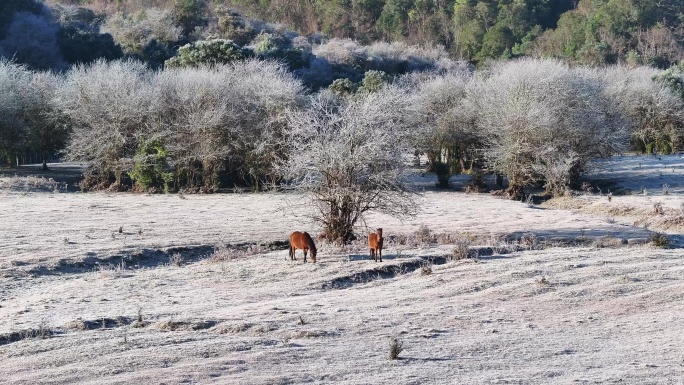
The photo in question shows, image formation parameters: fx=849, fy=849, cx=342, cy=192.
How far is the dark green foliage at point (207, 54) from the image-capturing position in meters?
51.8

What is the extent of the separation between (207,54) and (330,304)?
40.8 meters

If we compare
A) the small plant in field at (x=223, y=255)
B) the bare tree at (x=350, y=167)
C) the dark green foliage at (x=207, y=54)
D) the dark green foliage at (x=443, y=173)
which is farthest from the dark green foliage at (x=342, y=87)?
the small plant in field at (x=223, y=255)

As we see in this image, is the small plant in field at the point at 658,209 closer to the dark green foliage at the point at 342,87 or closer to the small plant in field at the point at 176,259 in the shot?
the small plant in field at the point at 176,259

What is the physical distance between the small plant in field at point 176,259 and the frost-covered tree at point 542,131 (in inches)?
786

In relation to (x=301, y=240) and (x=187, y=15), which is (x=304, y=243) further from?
(x=187, y=15)

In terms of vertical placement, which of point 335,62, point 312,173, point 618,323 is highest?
point 335,62

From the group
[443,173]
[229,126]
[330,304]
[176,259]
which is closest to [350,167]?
[176,259]

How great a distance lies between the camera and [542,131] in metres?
35.8

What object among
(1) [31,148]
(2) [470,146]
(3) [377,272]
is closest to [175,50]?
(1) [31,148]

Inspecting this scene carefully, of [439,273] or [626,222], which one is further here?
[626,222]

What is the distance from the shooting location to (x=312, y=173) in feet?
66.4

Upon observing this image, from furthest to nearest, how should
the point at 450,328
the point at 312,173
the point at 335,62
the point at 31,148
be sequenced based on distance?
the point at 335,62 < the point at 31,148 < the point at 312,173 < the point at 450,328

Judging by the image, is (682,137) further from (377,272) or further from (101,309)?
(101,309)

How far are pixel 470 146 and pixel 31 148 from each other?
70.0ft
